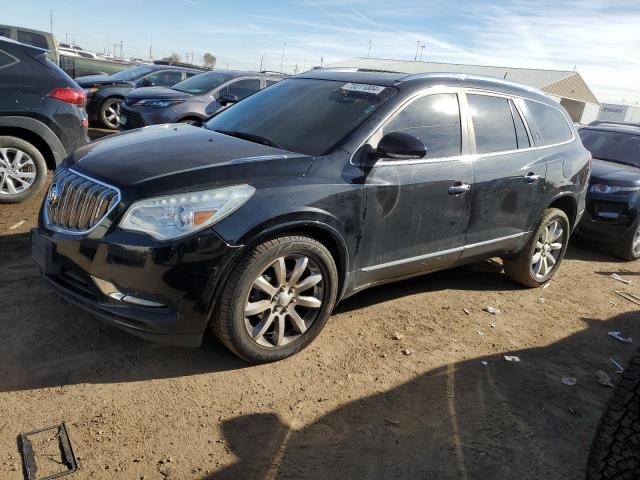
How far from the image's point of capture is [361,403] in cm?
310

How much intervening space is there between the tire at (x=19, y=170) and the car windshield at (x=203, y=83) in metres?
5.01

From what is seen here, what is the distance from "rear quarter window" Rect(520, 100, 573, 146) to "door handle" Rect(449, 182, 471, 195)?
1.25 metres

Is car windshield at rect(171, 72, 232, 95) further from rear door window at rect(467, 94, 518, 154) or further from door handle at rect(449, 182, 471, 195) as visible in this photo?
door handle at rect(449, 182, 471, 195)

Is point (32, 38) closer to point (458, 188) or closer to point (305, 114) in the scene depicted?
point (305, 114)

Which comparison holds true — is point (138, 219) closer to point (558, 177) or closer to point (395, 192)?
point (395, 192)

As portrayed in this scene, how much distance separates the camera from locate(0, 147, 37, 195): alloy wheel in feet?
18.2

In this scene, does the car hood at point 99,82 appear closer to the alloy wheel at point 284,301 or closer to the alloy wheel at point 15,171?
the alloy wheel at point 15,171

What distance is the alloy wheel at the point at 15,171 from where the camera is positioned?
556 cm

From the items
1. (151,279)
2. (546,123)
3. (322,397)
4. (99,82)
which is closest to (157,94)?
(99,82)

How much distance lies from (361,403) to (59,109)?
4606 millimetres

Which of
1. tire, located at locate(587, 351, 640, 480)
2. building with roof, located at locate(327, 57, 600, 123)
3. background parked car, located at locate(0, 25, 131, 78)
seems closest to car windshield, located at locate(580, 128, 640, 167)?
tire, located at locate(587, 351, 640, 480)

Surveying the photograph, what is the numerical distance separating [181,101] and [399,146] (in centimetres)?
727

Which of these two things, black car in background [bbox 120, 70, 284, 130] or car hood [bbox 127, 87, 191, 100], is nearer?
black car in background [bbox 120, 70, 284, 130]

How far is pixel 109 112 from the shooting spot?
38.1ft
